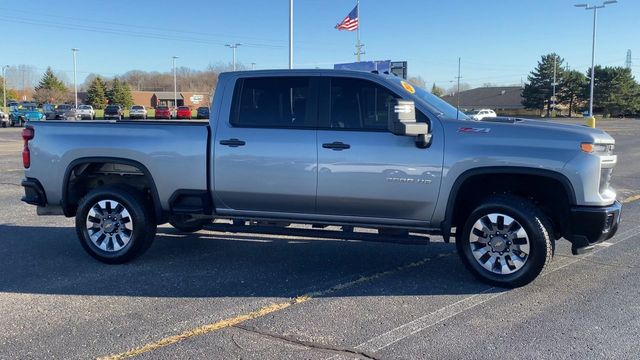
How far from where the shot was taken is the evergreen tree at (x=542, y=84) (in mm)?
85125

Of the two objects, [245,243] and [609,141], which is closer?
[609,141]

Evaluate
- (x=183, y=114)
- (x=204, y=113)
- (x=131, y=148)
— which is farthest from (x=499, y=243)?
(x=183, y=114)

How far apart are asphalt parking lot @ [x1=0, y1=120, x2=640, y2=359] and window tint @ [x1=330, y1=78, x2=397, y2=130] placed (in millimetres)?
1515

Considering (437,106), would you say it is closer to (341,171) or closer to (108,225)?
(341,171)

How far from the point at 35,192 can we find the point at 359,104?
12.1 feet

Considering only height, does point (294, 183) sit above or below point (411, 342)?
above

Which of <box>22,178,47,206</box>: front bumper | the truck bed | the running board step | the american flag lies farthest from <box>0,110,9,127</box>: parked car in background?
the running board step

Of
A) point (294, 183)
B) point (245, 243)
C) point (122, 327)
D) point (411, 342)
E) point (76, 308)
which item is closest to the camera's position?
point (411, 342)

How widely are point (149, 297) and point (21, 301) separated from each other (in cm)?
108

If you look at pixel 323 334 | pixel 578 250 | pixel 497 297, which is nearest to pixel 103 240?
pixel 323 334

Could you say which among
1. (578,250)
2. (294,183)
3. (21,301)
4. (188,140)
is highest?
(188,140)

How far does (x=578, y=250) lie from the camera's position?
5.34 metres

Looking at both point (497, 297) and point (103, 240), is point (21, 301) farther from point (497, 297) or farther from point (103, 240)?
point (497, 297)

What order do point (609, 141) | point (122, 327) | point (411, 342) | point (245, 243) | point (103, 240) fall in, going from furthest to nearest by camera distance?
point (245, 243) < point (103, 240) < point (609, 141) < point (122, 327) < point (411, 342)
